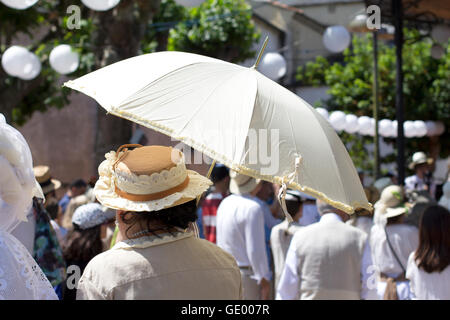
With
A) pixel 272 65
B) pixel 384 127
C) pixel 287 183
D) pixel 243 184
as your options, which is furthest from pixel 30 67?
pixel 384 127

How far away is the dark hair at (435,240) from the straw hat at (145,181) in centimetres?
251

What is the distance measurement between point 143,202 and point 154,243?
153 millimetres

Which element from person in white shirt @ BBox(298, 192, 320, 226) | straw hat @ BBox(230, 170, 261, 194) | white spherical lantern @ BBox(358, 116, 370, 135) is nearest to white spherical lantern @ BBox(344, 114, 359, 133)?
white spherical lantern @ BBox(358, 116, 370, 135)

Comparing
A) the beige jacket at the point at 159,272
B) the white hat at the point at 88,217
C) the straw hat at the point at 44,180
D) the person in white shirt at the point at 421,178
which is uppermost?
the beige jacket at the point at 159,272

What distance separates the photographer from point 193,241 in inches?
88.0

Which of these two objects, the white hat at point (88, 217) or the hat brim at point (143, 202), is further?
the white hat at point (88, 217)

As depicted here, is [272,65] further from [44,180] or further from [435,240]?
[435,240]

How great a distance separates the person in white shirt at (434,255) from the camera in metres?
4.27

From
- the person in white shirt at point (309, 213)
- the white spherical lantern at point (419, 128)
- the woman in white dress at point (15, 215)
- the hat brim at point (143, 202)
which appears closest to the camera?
the woman in white dress at point (15, 215)

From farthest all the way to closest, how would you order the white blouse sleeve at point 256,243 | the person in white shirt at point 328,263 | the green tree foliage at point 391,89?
the green tree foliage at point 391,89 < the white blouse sleeve at point 256,243 < the person in white shirt at point 328,263

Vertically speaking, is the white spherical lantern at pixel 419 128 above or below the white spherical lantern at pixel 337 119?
below

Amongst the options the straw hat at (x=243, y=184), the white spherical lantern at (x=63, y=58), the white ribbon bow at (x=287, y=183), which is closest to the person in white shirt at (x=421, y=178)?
the straw hat at (x=243, y=184)

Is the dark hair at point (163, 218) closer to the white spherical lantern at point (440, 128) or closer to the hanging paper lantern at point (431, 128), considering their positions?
the hanging paper lantern at point (431, 128)
